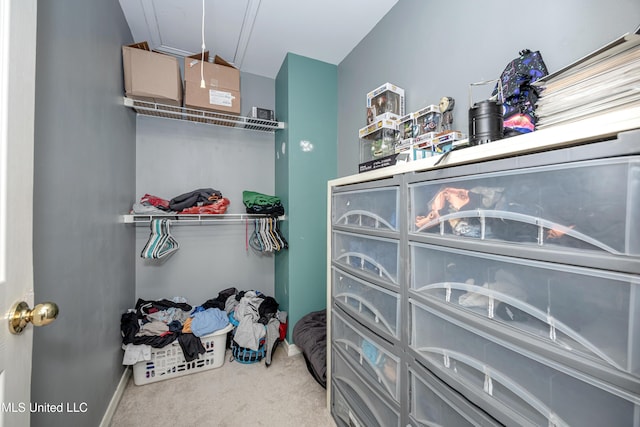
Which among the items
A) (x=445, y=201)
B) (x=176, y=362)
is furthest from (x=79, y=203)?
(x=445, y=201)

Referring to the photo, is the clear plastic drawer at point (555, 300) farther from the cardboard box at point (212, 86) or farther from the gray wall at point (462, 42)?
the cardboard box at point (212, 86)

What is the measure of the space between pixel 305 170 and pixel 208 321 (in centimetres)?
146

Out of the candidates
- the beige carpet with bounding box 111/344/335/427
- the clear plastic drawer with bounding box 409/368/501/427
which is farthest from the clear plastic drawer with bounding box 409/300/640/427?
the beige carpet with bounding box 111/344/335/427

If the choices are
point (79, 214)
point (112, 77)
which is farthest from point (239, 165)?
point (79, 214)

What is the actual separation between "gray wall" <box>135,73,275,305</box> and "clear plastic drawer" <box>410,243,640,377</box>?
201 cm

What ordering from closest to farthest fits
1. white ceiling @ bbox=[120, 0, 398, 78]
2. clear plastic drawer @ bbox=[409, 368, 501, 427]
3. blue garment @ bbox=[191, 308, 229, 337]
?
1. clear plastic drawer @ bbox=[409, 368, 501, 427]
2. white ceiling @ bbox=[120, 0, 398, 78]
3. blue garment @ bbox=[191, 308, 229, 337]

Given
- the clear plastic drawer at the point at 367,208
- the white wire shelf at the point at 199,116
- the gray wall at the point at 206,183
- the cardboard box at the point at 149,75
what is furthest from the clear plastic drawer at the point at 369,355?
the cardboard box at the point at 149,75

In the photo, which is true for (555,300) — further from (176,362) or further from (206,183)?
(206,183)

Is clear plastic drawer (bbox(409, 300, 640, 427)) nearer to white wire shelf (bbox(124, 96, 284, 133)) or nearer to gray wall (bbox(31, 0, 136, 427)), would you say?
gray wall (bbox(31, 0, 136, 427))

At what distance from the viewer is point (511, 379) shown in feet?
2.17

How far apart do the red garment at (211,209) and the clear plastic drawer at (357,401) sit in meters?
1.47

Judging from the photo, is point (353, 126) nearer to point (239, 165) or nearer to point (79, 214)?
point (239, 165)

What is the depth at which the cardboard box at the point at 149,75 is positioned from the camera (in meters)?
1.71

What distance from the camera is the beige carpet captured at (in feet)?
4.85
